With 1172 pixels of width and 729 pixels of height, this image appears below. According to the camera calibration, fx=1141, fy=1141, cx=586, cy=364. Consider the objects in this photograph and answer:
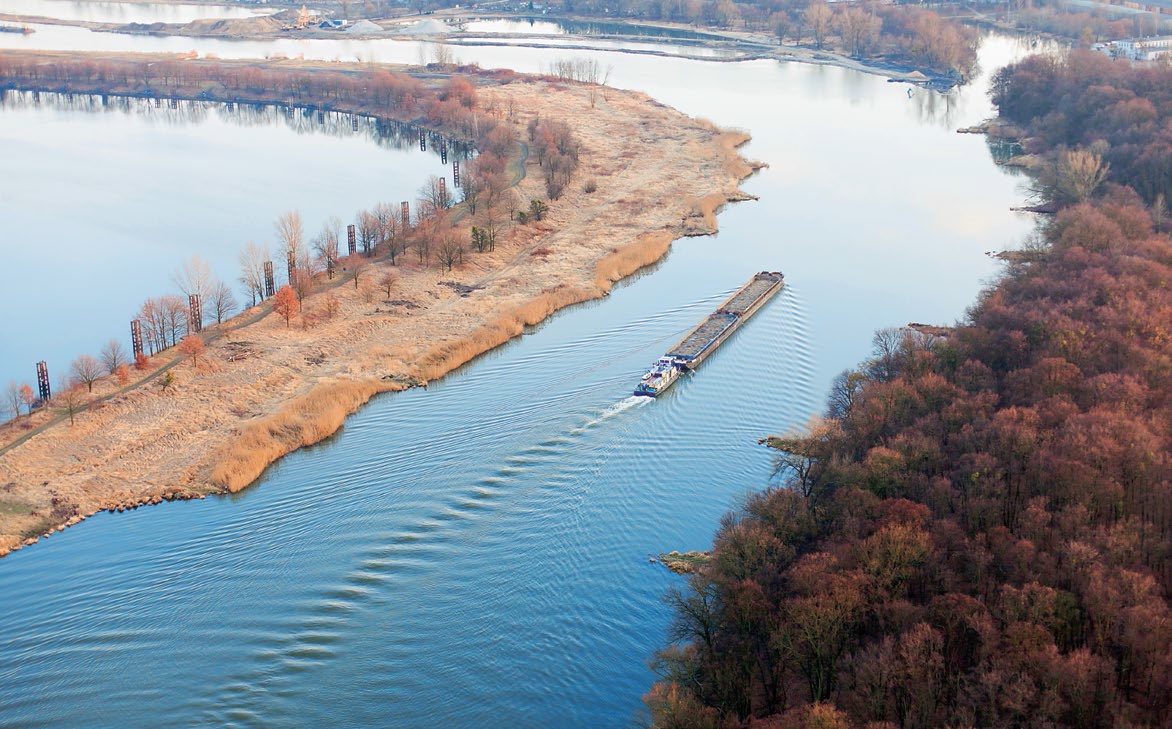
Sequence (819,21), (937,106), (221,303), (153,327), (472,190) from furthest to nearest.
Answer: (819,21), (937,106), (472,190), (221,303), (153,327)

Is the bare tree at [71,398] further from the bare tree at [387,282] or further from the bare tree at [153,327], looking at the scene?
the bare tree at [387,282]

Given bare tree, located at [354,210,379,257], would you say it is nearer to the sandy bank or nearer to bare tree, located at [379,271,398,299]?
the sandy bank

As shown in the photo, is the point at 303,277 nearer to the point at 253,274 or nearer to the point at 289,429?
the point at 253,274

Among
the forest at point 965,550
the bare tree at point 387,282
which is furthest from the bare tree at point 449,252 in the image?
the forest at point 965,550

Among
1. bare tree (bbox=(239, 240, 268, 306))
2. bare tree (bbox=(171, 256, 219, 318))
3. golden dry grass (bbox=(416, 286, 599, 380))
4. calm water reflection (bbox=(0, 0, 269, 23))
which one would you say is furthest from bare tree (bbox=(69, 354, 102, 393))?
calm water reflection (bbox=(0, 0, 269, 23))

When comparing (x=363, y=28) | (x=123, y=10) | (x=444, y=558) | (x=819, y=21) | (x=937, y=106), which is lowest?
(x=444, y=558)

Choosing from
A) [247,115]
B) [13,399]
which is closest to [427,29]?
[247,115]

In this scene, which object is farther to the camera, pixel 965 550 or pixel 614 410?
pixel 614 410
